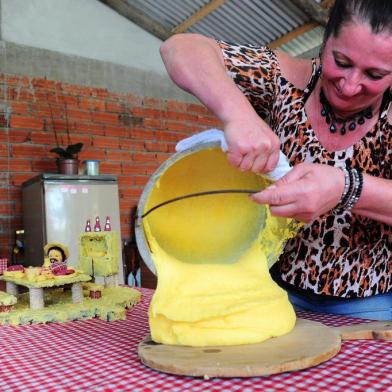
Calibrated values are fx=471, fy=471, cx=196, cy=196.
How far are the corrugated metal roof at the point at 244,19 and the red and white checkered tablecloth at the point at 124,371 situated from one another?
3.64m

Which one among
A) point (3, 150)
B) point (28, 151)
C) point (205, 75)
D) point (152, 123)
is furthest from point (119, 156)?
point (205, 75)

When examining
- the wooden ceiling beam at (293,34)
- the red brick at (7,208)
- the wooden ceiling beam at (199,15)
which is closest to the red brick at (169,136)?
the wooden ceiling beam at (199,15)

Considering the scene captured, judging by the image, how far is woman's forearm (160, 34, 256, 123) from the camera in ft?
2.76

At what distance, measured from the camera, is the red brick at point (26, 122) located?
13.3 feet

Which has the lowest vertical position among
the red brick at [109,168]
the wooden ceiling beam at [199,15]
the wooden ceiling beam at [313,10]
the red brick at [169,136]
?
the red brick at [109,168]

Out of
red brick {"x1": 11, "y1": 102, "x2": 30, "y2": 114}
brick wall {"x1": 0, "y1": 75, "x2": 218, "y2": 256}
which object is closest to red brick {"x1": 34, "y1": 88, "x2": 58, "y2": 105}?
brick wall {"x1": 0, "y1": 75, "x2": 218, "y2": 256}

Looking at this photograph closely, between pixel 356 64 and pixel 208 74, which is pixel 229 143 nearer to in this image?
pixel 208 74

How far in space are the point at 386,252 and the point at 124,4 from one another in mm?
4179

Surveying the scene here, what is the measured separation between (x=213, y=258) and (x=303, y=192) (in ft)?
1.03

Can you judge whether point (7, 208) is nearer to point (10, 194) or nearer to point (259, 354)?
point (10, 194)

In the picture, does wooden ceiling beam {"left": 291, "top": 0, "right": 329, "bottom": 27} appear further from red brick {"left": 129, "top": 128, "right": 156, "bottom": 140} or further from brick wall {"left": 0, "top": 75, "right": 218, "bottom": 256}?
red brick {"left": 129, "top": 128, "right": 156, "bottom": 140}

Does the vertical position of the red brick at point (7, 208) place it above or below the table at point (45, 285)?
above

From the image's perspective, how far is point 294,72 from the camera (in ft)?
3.92

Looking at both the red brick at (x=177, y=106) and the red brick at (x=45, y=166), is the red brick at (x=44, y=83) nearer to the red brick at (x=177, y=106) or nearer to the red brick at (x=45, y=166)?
the red brick at (x=45, y=166)
